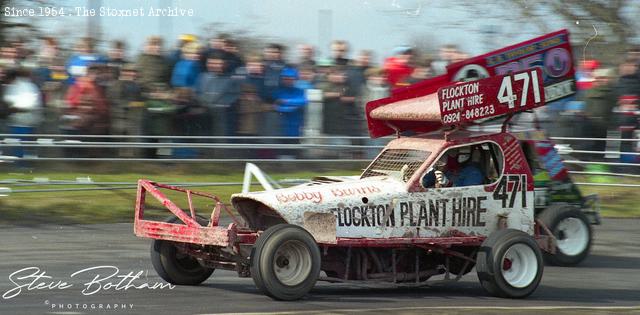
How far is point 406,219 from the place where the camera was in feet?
29.9

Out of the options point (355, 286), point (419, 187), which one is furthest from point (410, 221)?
point (355, 286)

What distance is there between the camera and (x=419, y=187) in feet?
30.3

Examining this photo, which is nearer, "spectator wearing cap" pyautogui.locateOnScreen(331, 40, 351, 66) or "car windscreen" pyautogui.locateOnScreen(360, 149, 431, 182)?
"car windscreen" pyautogui.locateOnScreen(360, 149, 431, 182)

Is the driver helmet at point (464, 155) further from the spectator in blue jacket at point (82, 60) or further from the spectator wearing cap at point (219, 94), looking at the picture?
the spectator in blue jacket at point (82, 60)

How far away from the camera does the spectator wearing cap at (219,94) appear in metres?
15.2

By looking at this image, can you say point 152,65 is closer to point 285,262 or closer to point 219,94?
point 219,94

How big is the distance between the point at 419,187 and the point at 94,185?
6.63 meters

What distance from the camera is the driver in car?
9.66m

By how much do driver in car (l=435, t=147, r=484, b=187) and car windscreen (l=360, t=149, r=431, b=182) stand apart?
0.76ft

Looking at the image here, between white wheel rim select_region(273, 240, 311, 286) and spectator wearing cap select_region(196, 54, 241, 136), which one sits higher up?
spectator wearing cap select_region(196, 54, 241, 136)

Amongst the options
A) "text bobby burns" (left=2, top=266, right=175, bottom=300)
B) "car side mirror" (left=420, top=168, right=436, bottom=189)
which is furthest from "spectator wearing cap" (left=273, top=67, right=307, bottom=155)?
"car side mirror" (left=420, top=168, right=436, bottom=189)

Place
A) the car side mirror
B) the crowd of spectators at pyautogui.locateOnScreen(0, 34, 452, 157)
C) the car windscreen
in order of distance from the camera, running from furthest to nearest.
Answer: the crowd of spectators at pyautogui.locateOnScreen(0, 34, 452, 157) → the car windscreen → the car side mirror

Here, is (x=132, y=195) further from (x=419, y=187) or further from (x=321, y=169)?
(x=419, y=187)

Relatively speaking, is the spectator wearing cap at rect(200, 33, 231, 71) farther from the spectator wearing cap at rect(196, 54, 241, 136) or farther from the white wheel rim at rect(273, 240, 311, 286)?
the white wheel rim at rect(273, 240, 311, 286)
